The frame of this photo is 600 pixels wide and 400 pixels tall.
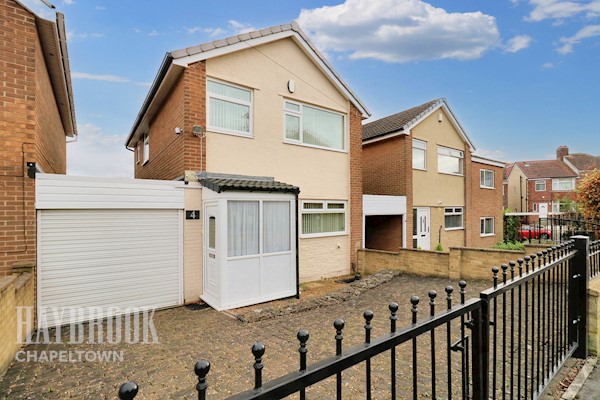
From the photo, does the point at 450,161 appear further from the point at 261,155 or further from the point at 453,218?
the point at 261,155

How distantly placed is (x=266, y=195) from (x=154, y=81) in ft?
16.1

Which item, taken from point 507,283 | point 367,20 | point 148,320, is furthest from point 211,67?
point 367,20

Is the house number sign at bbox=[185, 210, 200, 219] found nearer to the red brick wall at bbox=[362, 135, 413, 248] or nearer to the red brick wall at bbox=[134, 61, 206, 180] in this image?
the red brick wall at bbox=[134, 61, 206, 180]

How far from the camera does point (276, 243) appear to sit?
7508 mm

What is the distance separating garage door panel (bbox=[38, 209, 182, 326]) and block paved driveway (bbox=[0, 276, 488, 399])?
0.84 m

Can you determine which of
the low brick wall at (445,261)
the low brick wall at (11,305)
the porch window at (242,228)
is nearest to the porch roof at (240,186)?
the porch window at (242,228)

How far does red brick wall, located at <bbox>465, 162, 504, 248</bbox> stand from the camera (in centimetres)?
1653

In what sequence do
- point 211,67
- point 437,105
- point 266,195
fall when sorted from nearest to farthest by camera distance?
1. point 266,195
2. point 211,67
3. point 437,105

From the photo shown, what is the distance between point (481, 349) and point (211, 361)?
3.47m

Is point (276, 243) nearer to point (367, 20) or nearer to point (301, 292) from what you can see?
point (301, 292)

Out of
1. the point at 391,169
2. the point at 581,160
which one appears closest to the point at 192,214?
the point at 391,169

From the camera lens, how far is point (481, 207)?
1739cm

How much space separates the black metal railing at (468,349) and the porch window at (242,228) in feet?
12.0

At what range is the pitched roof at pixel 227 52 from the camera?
25.0ft
